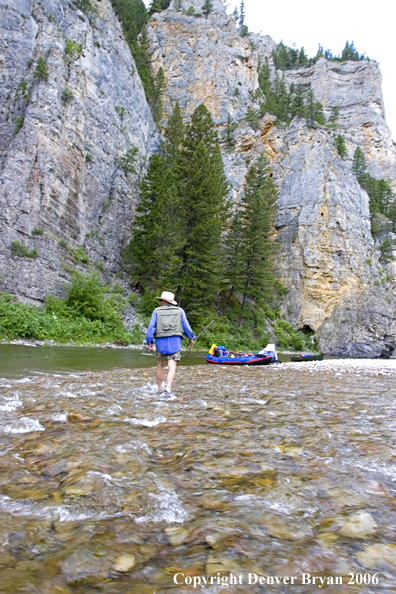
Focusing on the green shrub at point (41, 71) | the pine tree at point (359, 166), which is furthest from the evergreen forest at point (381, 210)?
the green shrub at point (41, 71)

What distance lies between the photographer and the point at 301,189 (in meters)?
48.1

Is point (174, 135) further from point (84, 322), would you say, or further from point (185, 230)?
point (84, 322)

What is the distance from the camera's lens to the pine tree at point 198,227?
28.6 meters

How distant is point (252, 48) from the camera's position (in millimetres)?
66250

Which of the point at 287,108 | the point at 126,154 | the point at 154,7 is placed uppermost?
the point at 154,7

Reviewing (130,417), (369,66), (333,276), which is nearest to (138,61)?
(333,276)

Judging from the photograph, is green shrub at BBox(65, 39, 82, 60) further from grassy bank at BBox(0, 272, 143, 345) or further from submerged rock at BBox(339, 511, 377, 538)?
submerged rock at BBox(339, 511, 377, 538)

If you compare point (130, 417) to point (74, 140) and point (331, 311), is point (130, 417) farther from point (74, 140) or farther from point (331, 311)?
point (331, 311)

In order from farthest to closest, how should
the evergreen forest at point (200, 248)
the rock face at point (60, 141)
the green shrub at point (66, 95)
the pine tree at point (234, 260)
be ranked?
the pine tree at point (234, 260)
the green shrub at point (66, 95)
the evergreen forest at point (200, 248)
the rock face at point (60, 141)

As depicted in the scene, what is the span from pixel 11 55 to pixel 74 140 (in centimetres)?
879

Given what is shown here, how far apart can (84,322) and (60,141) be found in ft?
53.5

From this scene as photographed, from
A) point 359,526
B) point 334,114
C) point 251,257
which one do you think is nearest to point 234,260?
point 251,257

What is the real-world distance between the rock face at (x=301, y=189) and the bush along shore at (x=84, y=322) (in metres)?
17.4

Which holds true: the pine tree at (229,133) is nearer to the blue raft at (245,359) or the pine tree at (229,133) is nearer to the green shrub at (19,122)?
the green shrub at (19,122)
